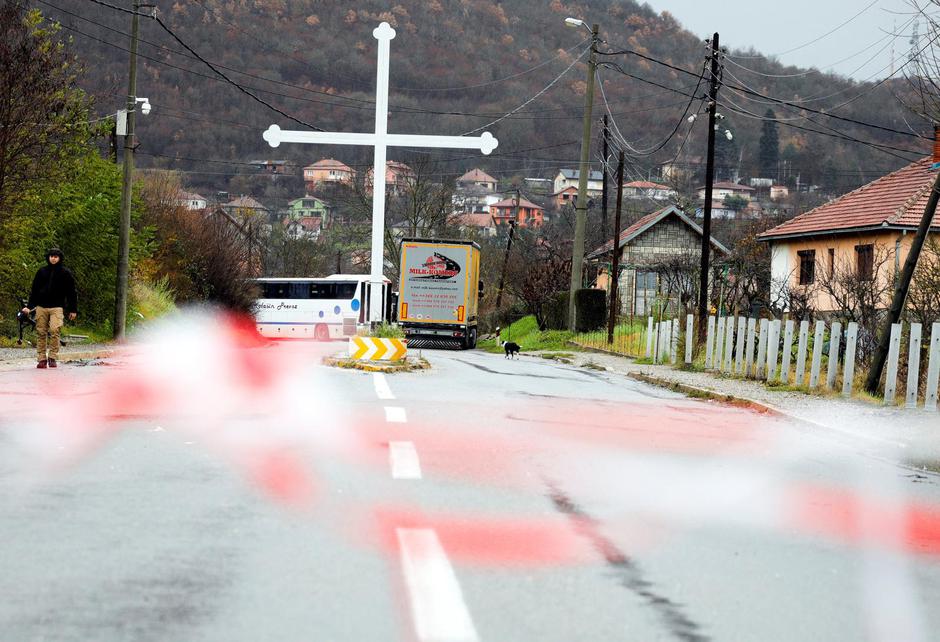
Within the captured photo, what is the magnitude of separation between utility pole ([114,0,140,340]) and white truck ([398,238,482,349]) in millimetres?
18671

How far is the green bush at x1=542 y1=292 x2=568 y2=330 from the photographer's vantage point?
182 feet

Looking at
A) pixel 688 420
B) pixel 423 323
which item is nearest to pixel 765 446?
pixel 688 420

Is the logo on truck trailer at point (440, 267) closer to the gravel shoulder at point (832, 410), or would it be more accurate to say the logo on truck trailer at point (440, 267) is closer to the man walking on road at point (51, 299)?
the gravel shoulder at point (832, 410)

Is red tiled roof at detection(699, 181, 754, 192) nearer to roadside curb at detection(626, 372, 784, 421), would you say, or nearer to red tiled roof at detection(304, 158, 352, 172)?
red tiled roof at detection(304, 158, 352, 172)

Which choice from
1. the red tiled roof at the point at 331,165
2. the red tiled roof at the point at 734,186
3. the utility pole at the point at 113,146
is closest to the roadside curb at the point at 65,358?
the utility pole at the point at 113,146

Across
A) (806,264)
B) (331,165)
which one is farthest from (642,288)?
(806,264)

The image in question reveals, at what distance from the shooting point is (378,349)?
22.9 m

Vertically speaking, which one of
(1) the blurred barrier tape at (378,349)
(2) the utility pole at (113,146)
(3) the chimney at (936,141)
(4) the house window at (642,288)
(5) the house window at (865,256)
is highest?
(2) the utility pole at (113,146)

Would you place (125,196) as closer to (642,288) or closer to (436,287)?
(436,287)

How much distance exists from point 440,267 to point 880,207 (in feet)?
57.7

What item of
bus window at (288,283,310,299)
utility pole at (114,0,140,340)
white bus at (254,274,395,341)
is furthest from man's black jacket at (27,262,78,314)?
bus window at (288,283,310,299)

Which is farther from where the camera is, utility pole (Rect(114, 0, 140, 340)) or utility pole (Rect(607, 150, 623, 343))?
utility pole (Rect(607, 150, 623, 343))

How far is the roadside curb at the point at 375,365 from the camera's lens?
22609 mm

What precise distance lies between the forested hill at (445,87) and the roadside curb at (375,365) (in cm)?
2442
